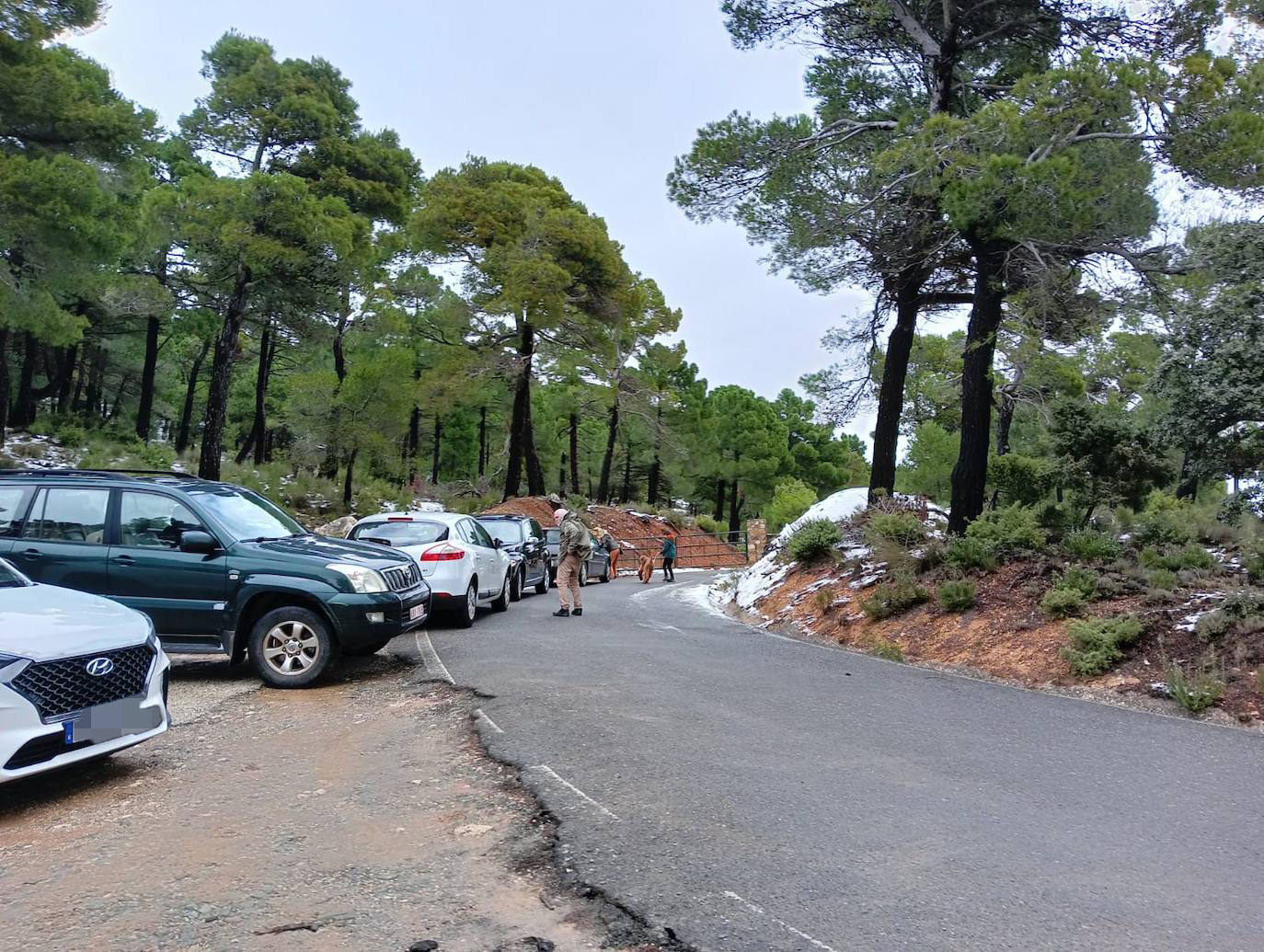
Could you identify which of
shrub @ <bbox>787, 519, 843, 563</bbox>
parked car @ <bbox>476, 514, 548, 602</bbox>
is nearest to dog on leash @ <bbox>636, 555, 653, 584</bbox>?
parked car @ <bbox>476, 514, 548, 602</bbox>

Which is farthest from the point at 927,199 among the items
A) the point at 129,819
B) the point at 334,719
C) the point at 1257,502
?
the point at 129,819

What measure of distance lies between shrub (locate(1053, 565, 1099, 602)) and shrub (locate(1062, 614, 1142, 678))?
817 mm

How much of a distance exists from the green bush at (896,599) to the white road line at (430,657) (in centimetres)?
569

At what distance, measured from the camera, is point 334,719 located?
680 centimetres

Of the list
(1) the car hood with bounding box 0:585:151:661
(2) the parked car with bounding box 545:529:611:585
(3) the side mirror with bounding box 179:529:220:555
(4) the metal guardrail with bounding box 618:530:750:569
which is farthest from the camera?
(4) the metal guardrail with bounding box 618:530:750:569

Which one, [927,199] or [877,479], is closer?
[927,199]

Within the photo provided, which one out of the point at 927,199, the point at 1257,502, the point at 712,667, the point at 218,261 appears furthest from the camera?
the point at 218,261

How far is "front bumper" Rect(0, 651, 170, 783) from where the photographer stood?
14.4 feet

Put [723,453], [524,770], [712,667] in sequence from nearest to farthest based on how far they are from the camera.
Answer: [524,770]
[712,667]
[723,453]

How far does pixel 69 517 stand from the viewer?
27.0ft

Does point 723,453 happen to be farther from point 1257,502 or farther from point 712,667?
point 712,667

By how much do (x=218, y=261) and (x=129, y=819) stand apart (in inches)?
923

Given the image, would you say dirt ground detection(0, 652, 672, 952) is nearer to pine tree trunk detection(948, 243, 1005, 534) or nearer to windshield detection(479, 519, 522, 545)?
pine tree trunk detection(948, 243, 1005, 534)

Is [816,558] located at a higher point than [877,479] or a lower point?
lower
